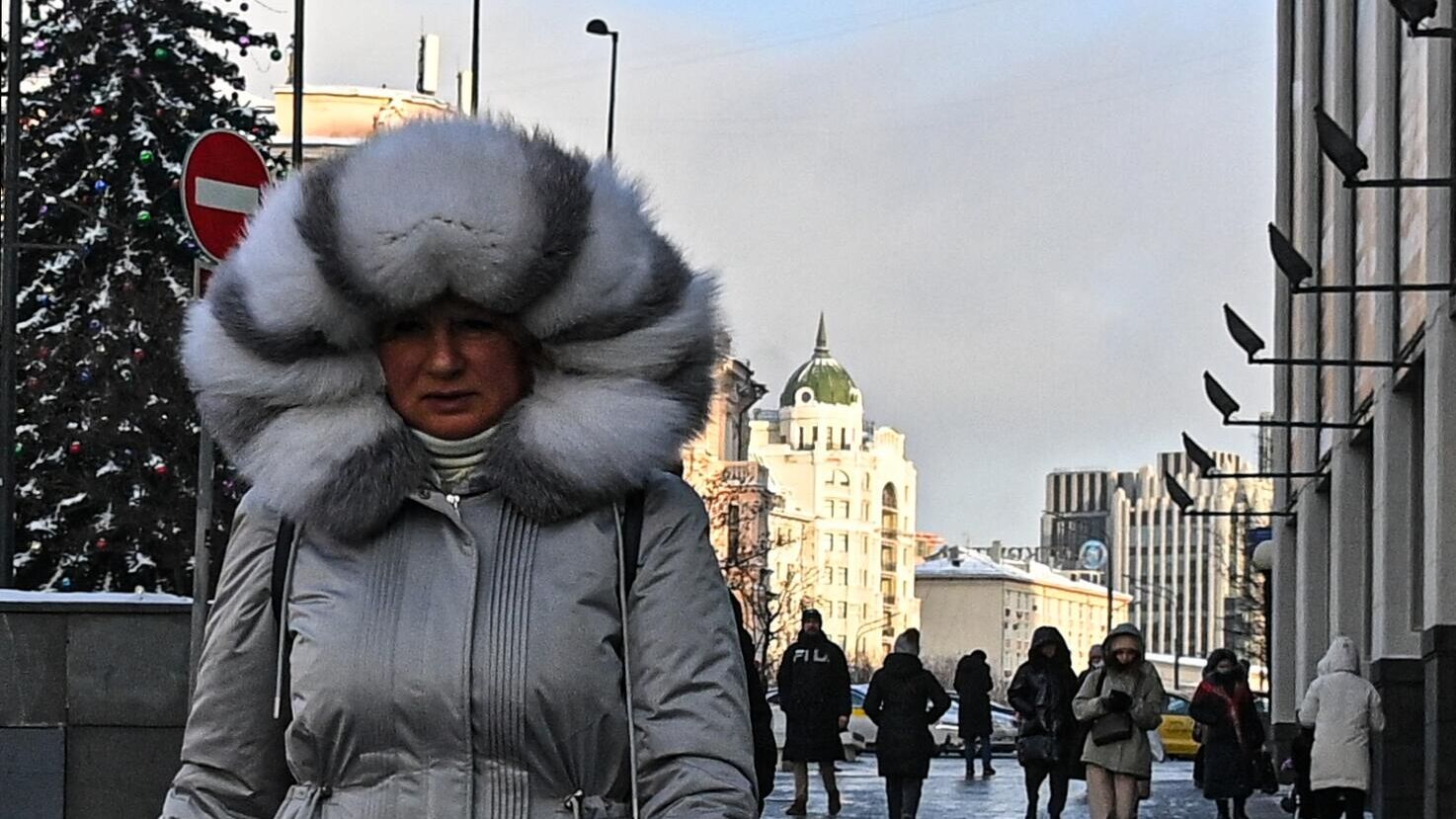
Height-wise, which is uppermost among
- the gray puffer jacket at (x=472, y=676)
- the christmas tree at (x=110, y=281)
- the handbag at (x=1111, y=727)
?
the christmas tree at (x=110, y=281)

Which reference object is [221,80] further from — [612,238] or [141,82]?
[612,238]

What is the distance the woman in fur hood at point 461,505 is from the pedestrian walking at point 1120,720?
15.4 m

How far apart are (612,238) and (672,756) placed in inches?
27.6

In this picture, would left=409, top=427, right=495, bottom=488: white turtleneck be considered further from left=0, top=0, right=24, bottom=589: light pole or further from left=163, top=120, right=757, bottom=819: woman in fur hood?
left=0, top=0, right=24, bottom=589: light pole

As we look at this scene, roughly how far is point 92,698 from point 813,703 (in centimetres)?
1202

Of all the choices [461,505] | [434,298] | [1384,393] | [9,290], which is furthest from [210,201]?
[1384,393]

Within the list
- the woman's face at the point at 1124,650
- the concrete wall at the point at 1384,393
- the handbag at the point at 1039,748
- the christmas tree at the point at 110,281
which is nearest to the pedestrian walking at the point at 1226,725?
the concrete wall at the point at 1384,393

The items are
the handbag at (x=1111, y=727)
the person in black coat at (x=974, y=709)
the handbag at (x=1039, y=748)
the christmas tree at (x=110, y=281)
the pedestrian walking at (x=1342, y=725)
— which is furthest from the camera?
the person in black coat at (x=974, y=709)

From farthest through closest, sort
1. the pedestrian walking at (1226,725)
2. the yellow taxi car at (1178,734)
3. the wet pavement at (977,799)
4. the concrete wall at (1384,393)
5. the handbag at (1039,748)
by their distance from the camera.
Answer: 1. the yellow taxi car at (1178,734)
2. the wet pavement at (977,799)
3. the pedestrian walking at (1226,725)
4. the concrete wall at (1384,393)
5. the handbag at (1039,748)

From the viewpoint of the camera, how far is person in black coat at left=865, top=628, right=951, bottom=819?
22.8m

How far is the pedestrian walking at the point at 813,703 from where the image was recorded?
24094 mm

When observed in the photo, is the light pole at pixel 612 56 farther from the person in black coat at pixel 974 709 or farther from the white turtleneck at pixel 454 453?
the white turtleneck at pixel 454 453

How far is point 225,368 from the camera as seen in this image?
400 cm

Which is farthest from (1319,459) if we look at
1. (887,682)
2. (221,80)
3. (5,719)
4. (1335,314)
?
(5,719)
